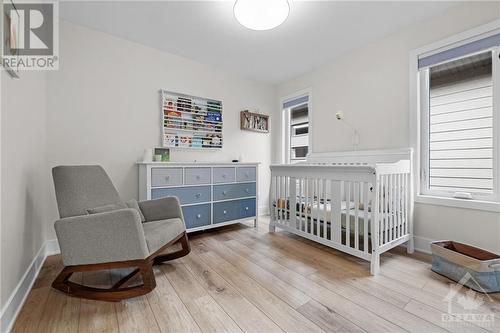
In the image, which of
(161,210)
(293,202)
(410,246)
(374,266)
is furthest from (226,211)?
(410,246)

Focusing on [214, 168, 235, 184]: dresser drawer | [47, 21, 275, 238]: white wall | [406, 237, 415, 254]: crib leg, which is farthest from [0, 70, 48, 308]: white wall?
[406, 237, 415, 254]: crib leg

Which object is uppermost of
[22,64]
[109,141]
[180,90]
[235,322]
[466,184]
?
[180,90]

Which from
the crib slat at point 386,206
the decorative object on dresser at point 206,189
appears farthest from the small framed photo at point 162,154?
the crib slat at point 386,206

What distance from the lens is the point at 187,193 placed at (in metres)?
2.48

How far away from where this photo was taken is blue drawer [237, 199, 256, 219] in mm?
2941

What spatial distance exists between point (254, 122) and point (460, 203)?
2673mm

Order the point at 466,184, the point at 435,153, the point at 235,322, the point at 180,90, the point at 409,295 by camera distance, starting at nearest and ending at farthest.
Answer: the point at 235,322, the point at 409,295, the point at 466,184, the point at 435,153, the point at 180,90

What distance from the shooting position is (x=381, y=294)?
1.46m

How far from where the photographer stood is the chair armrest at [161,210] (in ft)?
6.52

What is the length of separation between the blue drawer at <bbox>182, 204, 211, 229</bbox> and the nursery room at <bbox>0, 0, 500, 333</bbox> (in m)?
0.02

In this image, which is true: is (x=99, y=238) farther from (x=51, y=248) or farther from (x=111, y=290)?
(x=51, y=248)

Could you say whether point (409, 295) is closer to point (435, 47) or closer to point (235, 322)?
point (235, 322)

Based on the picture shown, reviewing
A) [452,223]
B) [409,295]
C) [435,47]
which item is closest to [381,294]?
[409,295]

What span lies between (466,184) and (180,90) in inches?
128
